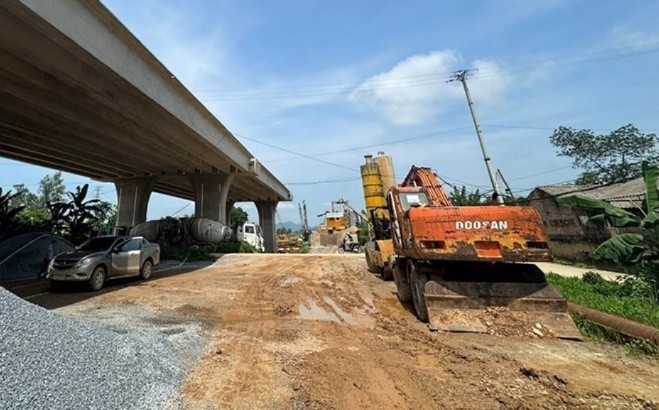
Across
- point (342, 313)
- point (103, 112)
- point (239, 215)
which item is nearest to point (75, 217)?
point (103, 112)

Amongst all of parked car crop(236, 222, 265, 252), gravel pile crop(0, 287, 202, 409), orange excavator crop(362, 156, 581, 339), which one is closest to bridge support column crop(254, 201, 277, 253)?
parked car crop(236, 222, 265, 252)

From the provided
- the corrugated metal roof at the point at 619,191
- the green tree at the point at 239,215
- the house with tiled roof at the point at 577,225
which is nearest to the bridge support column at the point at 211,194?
the house with tiled roof at the point at 577,225

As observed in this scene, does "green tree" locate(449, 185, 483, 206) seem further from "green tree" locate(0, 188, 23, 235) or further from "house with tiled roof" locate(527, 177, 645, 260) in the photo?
"green tree" locate(0, 188, 23, 235)

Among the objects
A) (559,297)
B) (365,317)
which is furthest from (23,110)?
(559,297)

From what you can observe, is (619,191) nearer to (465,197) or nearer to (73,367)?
(465,197)

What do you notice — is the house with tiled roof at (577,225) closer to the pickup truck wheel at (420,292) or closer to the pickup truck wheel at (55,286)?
the pickup truck wheel at (420,292)

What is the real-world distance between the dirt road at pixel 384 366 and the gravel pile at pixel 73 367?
0.42m

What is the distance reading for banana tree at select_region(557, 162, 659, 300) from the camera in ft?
29.4

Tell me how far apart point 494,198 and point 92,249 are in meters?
12.7

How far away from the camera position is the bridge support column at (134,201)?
30.8m

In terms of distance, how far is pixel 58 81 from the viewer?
42.6 feet

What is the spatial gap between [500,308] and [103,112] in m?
16.9

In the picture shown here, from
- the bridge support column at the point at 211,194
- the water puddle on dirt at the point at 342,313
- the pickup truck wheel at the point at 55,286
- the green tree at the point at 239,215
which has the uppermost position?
the green tree at the point at 239,215

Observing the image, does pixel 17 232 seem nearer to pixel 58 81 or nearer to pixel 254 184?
pixel 58 81
